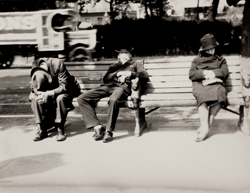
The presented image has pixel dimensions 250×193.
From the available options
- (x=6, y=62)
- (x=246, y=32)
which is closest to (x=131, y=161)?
(x=246, y=32)

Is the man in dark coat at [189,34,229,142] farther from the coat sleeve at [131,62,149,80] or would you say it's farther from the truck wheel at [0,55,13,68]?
the truck wheel at [0,55,13,68]

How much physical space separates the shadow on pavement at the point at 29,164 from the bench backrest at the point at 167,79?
1.56m

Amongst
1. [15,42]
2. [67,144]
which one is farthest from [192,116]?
[15,42]

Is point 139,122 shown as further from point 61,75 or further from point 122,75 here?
point 61,75

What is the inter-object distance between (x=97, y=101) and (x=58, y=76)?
0.72m

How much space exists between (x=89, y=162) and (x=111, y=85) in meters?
1.70

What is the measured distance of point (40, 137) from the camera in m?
6.05

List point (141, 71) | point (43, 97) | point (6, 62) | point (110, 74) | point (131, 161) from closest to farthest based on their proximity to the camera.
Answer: point (131, 161) → point (43, 97) → point (141, 71) → point (110, 74) → point (6, 62)

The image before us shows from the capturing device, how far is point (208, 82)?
571 cm

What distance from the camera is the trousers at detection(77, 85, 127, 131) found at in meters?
5.75

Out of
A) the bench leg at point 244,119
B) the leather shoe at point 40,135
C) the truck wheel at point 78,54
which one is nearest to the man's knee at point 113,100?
the leather shoe at point 40,135

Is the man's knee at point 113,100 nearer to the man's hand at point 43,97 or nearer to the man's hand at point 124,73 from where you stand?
the man's hand at point 124,73

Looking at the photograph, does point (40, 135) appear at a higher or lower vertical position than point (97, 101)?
lower

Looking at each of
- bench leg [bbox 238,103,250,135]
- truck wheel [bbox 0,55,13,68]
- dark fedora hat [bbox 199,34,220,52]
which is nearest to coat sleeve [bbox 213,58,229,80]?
dark fedora hat [bbox 199,34,220,52]
